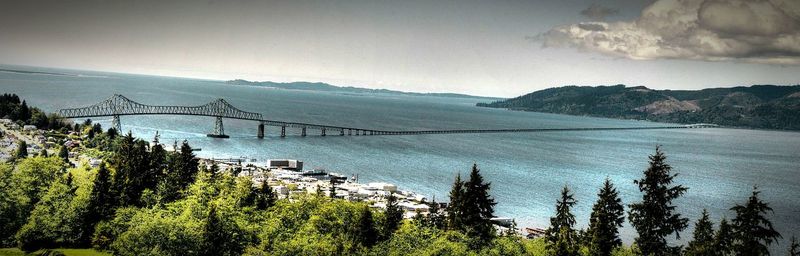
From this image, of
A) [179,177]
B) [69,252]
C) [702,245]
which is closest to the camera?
[702,245]

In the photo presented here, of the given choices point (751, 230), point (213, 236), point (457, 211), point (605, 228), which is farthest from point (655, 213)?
point (213, 236)

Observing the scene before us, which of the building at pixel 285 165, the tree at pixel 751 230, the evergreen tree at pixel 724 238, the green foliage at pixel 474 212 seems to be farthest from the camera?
the building at pixel 285 165

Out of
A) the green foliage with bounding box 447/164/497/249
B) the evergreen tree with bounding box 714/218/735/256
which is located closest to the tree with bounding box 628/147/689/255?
the evergreen tree with bounding box 714/218/735/256

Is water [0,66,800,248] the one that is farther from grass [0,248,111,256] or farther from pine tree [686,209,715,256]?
grass [0,248,111,256]

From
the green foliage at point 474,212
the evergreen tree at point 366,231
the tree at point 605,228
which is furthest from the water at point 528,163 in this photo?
the tree at point 605,228

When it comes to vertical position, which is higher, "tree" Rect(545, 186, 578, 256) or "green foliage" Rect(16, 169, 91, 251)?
"tree" Rect(545, 186, 578, 256)

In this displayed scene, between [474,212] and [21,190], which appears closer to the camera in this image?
[474,212]

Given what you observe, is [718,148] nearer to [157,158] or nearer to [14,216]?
[157,158]

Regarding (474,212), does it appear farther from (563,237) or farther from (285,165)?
(285,165)

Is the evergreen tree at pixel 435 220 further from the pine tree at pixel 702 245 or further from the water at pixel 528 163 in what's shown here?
the pine tree at pixel 702 245
